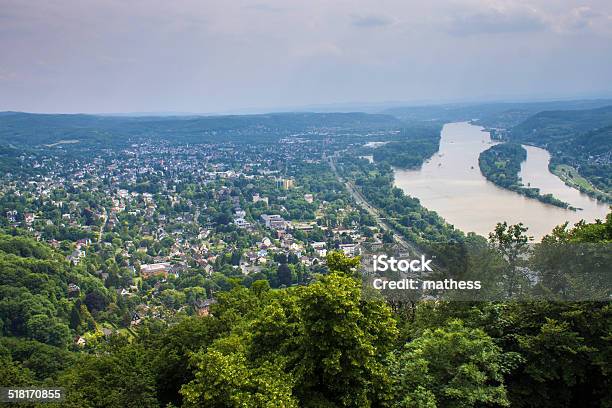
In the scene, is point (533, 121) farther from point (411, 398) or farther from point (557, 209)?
point (411, 398)

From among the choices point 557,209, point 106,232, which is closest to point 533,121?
point 557,209

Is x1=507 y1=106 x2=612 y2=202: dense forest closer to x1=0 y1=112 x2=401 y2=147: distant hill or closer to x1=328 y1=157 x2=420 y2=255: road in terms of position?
x1=328 y1=157 x2=420 y2=255: road

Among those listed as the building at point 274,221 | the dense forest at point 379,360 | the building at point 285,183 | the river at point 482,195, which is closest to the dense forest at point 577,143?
the river at point 482,195

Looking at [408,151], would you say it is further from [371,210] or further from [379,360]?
[379,360]

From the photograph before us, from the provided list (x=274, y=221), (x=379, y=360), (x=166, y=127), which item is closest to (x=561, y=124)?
(x=274, y=221)
